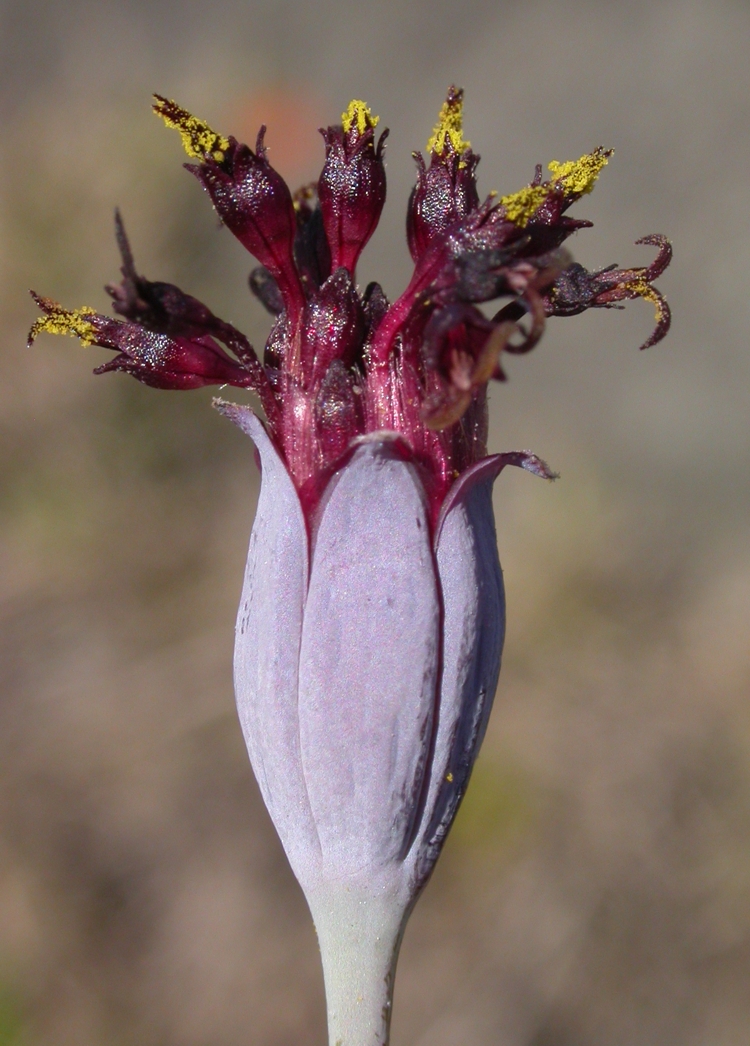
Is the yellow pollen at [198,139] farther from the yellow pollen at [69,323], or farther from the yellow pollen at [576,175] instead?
the yellow pollen at [576,175]

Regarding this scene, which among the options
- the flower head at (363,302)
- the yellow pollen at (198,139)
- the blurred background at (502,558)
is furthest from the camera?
the blurred background at (502,558)

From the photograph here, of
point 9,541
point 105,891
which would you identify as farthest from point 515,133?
point 105,891

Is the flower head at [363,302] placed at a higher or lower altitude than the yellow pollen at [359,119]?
lower

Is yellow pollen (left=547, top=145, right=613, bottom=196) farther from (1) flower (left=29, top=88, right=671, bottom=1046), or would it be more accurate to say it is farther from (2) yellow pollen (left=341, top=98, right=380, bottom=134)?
(2) yellow pollen (left=341, top=98, right=380, bottom=134)

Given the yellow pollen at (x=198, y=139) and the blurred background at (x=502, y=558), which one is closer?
the yellow pollen at (x=198, y=139)

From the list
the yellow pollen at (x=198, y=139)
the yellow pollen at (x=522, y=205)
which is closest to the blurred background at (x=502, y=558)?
the yellow pollen at (x=198, y=139)

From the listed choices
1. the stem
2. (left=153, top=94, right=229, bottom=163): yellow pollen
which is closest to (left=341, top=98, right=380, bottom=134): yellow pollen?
(left=153, top=94, right=229, bottom=163): yellow pollen

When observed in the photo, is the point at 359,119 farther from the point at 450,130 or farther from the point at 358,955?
the point at 358,955

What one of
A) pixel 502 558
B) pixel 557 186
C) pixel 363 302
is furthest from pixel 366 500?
pixel 502 558
